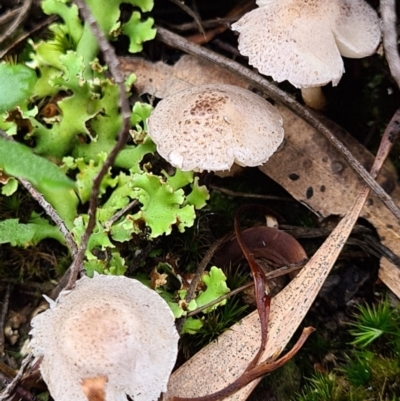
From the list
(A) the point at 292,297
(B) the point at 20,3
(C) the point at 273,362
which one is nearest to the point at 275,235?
(A) the point at 292,297

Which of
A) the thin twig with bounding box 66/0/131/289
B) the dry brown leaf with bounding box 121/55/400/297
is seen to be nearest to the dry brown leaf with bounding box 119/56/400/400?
the dry brown leaf with bounding box 121/55/400/297

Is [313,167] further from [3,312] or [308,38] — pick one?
[3,312]

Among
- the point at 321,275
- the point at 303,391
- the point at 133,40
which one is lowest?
the point at 303,391

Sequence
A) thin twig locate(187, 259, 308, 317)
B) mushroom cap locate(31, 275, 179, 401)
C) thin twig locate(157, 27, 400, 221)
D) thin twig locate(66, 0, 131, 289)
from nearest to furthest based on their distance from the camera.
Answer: thin twig locate(66, 0, 131, 289)
mushroom cap locate(31, 275, 179, 401)
thin twig locate(187, 259, 308, 317)
thin twig locate(157, 27, 400, 221)

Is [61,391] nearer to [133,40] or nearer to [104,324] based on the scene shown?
[104,324]

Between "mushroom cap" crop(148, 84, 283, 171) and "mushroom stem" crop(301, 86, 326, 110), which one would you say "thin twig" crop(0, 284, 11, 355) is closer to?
"mushroom cap" crop(148, 84, 283, 171)

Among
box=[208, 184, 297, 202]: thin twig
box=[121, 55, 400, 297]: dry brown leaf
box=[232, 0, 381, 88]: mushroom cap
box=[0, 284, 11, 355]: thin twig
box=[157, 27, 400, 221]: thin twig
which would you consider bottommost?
box=[0, 284, 11, 355]: thin twig

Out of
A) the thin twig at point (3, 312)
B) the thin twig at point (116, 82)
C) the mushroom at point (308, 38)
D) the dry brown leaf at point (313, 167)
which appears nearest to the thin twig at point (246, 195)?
the dry brown leaf at point (313, 167)
